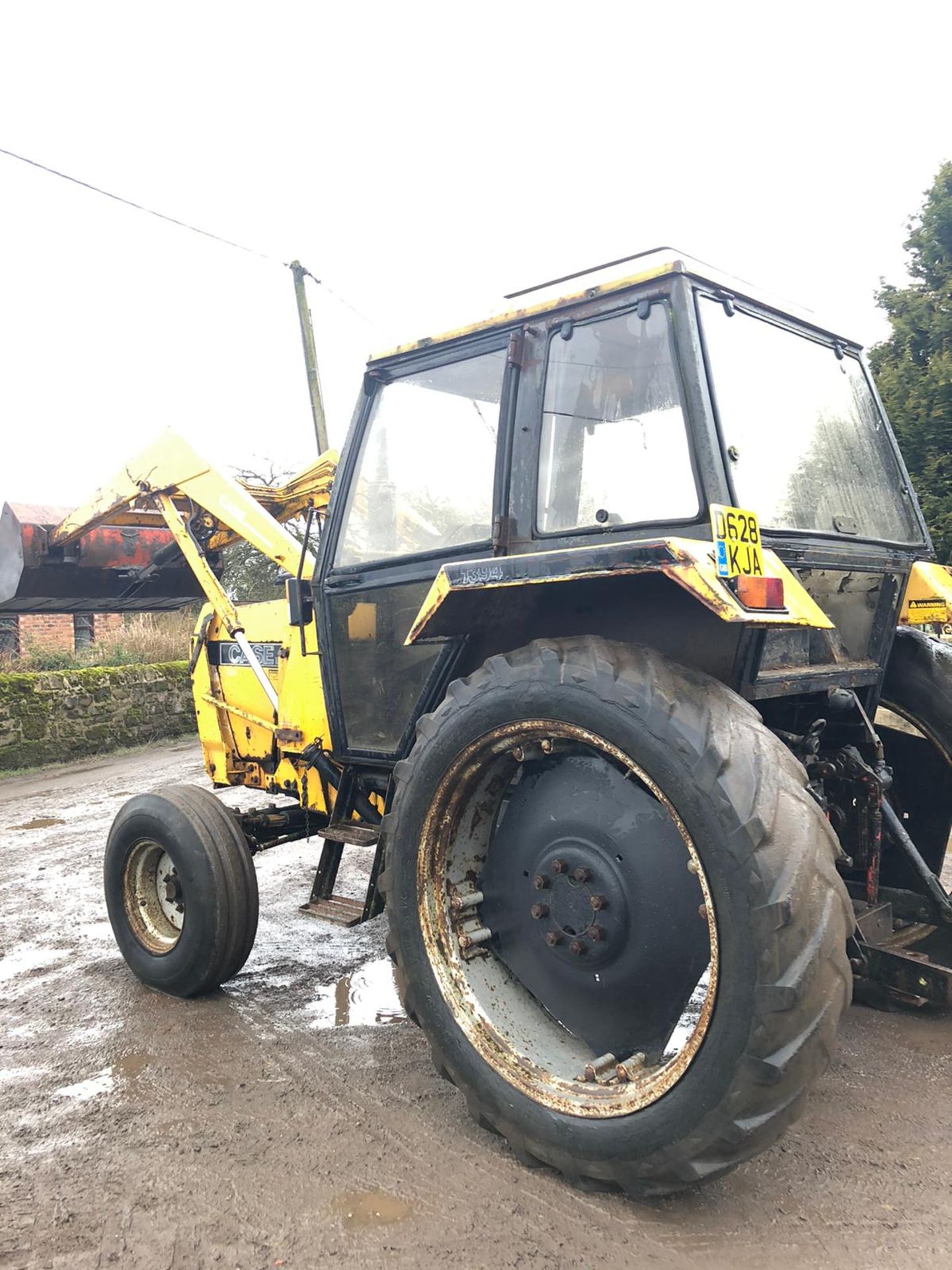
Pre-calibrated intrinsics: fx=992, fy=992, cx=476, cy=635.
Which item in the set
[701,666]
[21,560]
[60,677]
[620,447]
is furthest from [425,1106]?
[60,677]

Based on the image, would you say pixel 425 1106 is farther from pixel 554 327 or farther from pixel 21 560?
pixel 21 560

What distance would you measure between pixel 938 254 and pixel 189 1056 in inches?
344

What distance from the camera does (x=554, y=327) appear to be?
10.6ft

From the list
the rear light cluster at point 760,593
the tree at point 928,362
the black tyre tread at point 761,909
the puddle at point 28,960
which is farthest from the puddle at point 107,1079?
the tree at point 928,362

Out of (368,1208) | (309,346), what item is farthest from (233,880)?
(309,346)

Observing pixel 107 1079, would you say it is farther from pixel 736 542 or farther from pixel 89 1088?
pixel 736 542

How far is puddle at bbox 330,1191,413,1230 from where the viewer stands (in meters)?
2.61

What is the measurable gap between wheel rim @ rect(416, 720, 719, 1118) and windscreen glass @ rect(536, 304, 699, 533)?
0.75 meters

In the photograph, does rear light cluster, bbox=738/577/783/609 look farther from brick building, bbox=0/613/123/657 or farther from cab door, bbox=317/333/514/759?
brick building, bbox=0/613/123/657

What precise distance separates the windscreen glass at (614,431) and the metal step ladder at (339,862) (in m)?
1.50

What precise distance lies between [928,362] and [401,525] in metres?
6.61

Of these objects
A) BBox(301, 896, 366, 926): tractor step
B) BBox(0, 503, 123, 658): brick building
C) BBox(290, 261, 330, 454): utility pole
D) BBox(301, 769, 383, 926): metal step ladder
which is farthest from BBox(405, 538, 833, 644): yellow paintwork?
BBox(290, 261, 330, 454): utility pole

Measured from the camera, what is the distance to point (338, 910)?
13.0 feet

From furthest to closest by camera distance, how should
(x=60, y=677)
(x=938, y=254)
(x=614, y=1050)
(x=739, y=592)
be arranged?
(x=60, y=677)
(x=938, y=254)
(x=614, y=1050)
(x=739, y=592)
